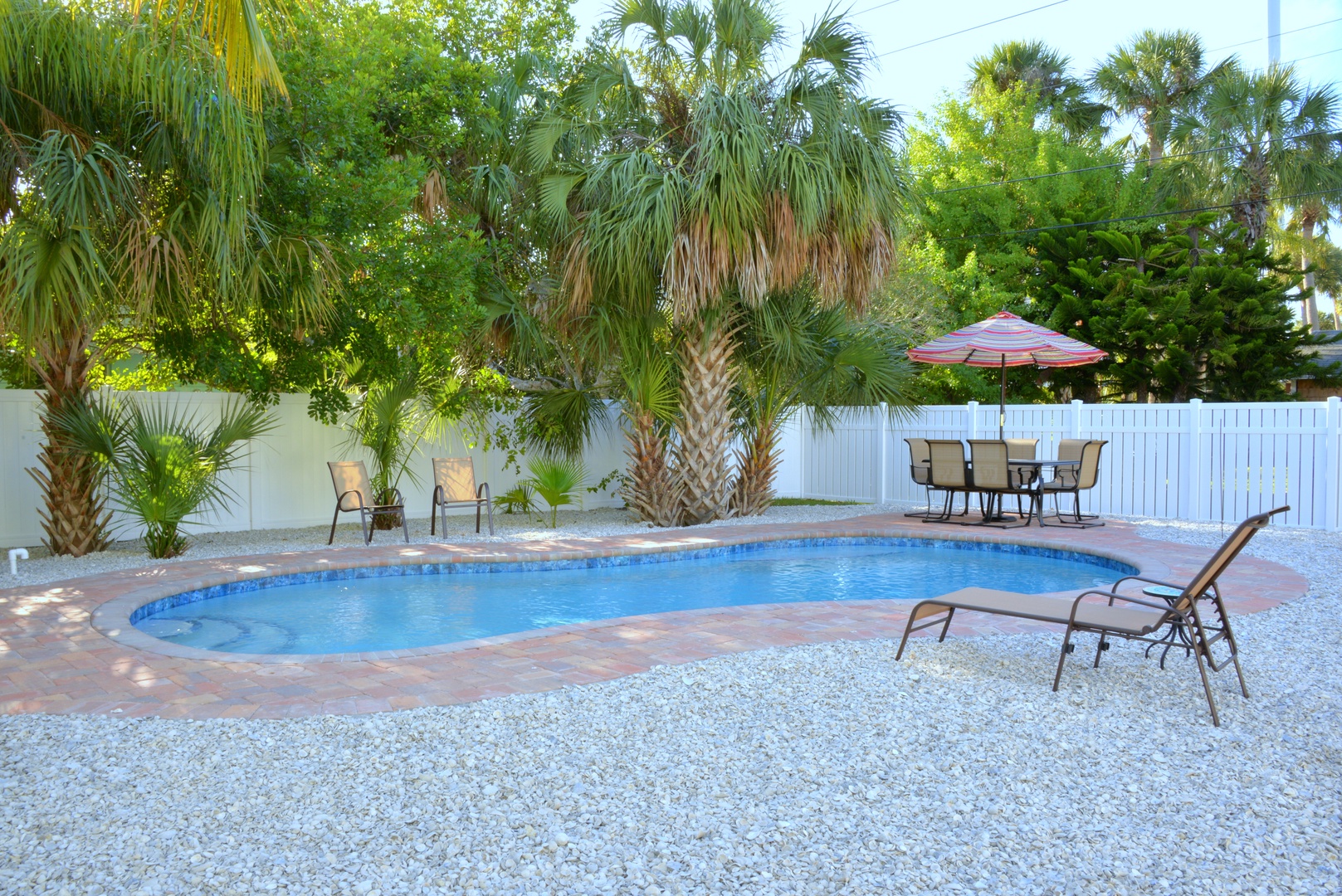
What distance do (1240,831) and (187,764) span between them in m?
3.61

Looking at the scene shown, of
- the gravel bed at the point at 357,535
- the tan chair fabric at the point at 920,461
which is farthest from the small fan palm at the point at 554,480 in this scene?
the tan chair fabric at the point at 920,461

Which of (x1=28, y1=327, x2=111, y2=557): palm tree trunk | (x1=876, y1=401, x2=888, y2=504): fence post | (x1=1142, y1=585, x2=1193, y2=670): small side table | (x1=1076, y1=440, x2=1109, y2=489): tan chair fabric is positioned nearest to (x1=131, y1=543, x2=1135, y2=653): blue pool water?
(x1=1076, y1=440, x2=1109, y2=489): tan chair fabric

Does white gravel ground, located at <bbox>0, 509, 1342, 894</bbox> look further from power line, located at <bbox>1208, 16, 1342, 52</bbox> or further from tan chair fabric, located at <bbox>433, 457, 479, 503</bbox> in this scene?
power line, located at <bbox>1208, 16, 1342, 52</bbox>

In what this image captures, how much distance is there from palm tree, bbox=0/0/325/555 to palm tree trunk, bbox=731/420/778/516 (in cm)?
594

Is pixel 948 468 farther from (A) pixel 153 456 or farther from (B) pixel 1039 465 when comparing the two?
(A) pixel 153 456

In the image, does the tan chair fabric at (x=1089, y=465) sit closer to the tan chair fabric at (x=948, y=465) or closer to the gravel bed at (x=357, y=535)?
the tan chair fabric at (x=948, y=465)

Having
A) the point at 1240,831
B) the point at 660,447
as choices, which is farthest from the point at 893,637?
the point at 660,447

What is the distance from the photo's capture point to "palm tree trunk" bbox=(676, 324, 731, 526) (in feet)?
38.8

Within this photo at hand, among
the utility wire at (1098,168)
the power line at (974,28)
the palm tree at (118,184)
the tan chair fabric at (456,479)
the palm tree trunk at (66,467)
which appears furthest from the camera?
the utility wire at (1098,168)

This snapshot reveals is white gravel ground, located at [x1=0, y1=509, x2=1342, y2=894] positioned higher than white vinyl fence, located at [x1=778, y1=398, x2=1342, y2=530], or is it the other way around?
white vinyl fence, located at [x1=778, y1=398, x2=1342, y2=530]

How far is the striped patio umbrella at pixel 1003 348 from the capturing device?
39.9 ft

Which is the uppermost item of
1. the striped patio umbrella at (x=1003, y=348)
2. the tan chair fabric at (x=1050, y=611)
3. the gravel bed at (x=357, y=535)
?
the striped patio umbrella at (x=1003, y=348)

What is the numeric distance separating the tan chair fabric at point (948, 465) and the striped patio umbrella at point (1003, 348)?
947 mm

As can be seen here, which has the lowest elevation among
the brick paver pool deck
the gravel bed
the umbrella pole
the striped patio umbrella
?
the brick paver pool deck
